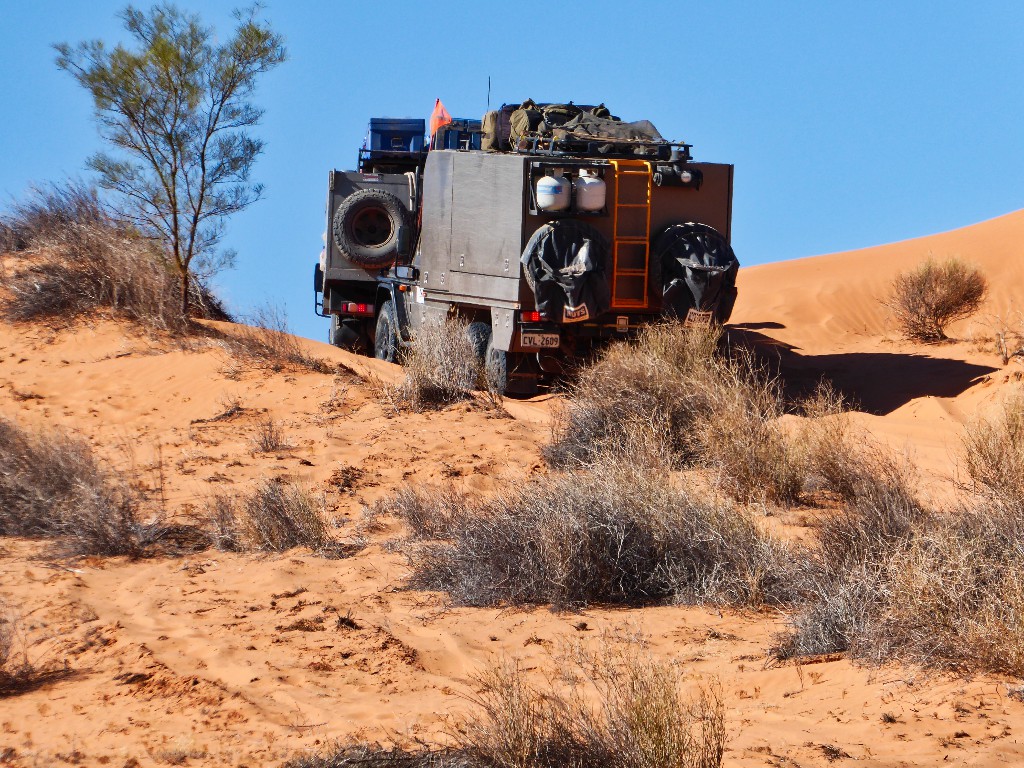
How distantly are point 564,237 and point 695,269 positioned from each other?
5.13 ft

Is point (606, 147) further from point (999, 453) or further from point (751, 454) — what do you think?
point (999, 453)

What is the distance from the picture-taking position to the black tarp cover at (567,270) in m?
13.2

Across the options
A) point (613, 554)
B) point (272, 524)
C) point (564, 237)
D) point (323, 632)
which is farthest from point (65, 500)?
point (564, 237)

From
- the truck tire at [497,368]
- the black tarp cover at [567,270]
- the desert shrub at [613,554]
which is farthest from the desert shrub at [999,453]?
the truck tire at [497,368]

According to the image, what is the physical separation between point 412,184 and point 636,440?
10220 mm

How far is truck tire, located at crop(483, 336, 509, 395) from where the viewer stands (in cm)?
1426

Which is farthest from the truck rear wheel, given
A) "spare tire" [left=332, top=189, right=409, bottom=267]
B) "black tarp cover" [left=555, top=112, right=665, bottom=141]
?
"spare tire" [left=332, top=189, right=409, bottom=267]

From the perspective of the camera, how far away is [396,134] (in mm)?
19469

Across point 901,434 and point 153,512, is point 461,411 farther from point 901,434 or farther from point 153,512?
point 901,434

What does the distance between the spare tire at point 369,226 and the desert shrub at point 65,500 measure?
9.13m

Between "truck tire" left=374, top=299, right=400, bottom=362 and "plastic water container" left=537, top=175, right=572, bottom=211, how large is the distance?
4.60 meters

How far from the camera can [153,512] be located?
892 cm

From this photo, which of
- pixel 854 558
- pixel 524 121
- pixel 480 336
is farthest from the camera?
pixel 524 121

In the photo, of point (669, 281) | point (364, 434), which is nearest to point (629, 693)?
point (364, 434)
